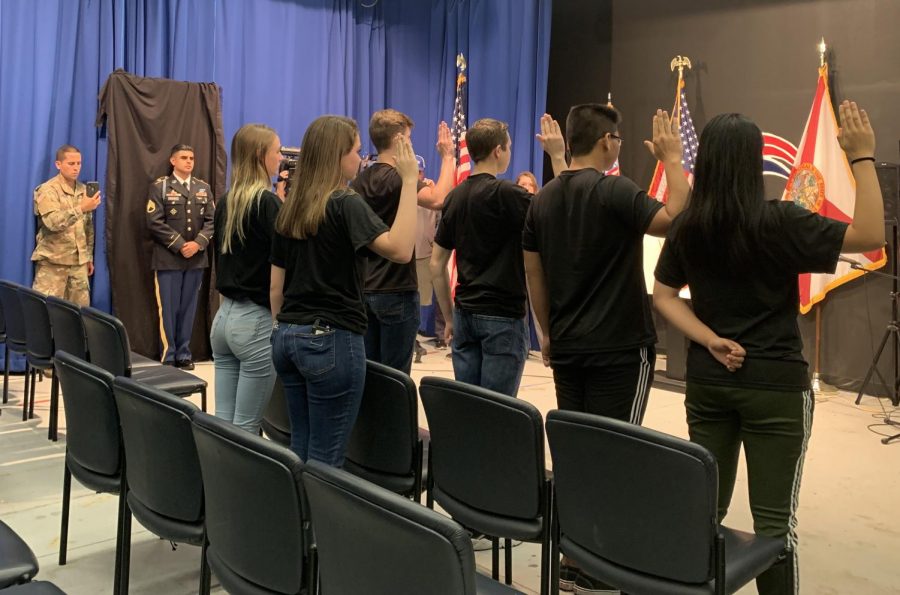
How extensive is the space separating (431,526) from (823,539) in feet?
7.91

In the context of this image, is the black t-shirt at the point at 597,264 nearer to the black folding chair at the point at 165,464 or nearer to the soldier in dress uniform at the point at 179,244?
→ the black folding chair at the point at 165,464

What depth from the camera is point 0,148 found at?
5.93 m

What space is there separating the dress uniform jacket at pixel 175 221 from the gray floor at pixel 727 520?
5.36 ft

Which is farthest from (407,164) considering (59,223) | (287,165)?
(59,223)

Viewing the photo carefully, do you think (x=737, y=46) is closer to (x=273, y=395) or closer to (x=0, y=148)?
(x=273, y=395)

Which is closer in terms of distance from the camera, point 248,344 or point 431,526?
point 431,526

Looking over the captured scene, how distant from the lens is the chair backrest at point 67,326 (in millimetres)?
3637

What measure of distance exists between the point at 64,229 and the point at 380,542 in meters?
5.27

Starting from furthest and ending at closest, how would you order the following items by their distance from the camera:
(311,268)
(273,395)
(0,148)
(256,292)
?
(0,148), (273,395), (256,292), (311,268)

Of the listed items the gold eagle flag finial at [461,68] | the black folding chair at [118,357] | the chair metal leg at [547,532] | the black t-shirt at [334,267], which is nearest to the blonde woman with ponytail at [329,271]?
the black t-shirt at [334,267]

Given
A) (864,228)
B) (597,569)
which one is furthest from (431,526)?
(864,228)

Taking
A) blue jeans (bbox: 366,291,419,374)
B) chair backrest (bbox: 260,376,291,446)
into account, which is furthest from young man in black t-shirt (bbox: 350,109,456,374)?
chair backrest (bbox: 260,376,291,446)

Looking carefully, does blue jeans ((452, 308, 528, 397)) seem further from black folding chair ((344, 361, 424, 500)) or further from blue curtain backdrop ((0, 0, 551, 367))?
blue curtain backdrop ((0, 0, 551, 367))

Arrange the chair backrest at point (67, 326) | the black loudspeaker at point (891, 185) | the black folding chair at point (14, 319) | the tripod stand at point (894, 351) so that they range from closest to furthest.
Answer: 1. the chair backrest at point (67, 326)
2. the black folding chair at point (14, 319)
3. the black loudspeaker at point (891, 185)
4. the tripod stand at point (894, 351)
